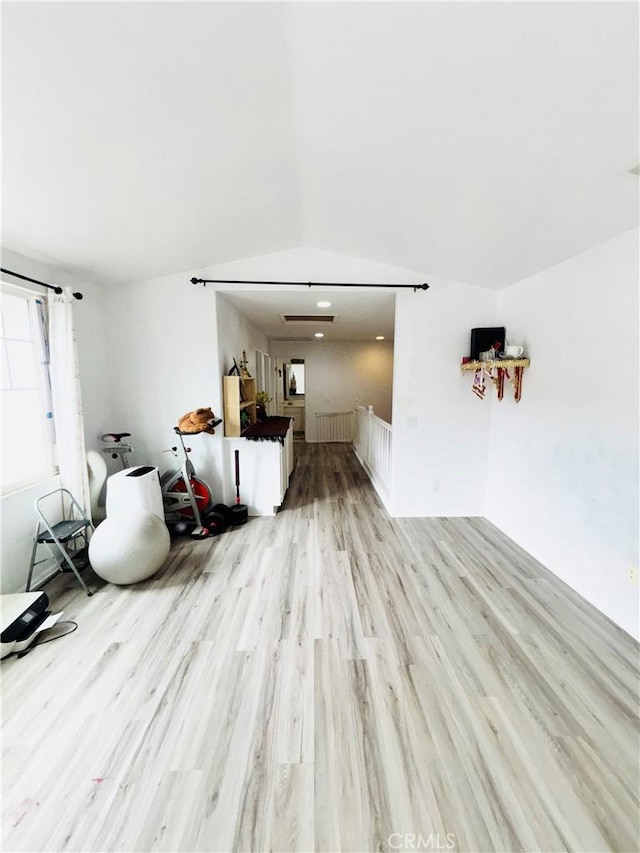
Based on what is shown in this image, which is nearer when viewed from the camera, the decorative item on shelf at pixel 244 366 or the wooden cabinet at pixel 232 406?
the wooden cabinet at pixel 232 406

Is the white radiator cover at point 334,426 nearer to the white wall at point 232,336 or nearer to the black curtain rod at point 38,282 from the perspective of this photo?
the white wall at point 232,336

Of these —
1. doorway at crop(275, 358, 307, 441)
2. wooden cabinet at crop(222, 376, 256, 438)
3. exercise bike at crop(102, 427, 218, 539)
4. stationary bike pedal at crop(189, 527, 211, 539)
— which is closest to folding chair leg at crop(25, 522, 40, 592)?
exercise bike at crop(102, 427, 218, 539)

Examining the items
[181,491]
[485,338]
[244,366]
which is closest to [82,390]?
[181,491]

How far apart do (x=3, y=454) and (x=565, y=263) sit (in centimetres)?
451

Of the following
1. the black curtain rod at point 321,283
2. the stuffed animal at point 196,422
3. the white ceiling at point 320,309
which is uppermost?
the black curtain rod at point 321,283

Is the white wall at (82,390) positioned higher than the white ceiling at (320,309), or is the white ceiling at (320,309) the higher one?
→ the white ceiling at (320,309)

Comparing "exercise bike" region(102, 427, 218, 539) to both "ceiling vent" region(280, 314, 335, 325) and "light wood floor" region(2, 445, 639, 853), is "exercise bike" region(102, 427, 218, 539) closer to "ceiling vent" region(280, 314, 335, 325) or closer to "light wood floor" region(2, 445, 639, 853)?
"light wood floor" region(2, 445, 639, 853)

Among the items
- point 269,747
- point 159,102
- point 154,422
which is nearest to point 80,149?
point 159,102

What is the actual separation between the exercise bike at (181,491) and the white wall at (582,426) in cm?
311

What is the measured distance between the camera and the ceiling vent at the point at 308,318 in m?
4.52

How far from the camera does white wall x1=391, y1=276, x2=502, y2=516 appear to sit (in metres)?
3.42

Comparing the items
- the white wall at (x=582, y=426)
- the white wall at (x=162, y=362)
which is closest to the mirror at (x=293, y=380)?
the white wall at (x=162, y=362)

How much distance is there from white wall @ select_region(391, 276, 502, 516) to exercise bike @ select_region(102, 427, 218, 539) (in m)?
2.11

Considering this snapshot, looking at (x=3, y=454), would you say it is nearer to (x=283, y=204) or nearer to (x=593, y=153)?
(x=283, y=204)
